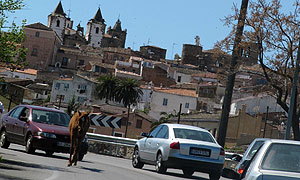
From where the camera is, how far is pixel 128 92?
114875mm

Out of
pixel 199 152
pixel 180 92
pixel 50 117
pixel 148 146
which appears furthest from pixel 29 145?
pixel 180 92

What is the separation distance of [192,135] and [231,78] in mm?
8584

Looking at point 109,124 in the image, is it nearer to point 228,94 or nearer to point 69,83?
point 228,94

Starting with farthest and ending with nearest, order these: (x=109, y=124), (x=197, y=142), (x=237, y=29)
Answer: (x=109, y=124), (x=237, y=29), (x=197, y=142)

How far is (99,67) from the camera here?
144 metres

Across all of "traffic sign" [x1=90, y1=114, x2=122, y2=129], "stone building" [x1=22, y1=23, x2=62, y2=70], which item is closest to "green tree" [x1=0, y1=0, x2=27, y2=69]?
"traffic sign" [x1=90, y1=114, x2=122, y2=129]

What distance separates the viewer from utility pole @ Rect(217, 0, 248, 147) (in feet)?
87.8

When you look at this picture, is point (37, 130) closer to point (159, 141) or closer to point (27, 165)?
point (159, 141)

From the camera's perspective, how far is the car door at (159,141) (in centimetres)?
1966

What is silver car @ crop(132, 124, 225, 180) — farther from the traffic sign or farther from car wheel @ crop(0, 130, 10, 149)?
the traffic sign

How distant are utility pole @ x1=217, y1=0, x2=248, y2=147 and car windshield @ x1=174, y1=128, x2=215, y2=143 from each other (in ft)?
23.4

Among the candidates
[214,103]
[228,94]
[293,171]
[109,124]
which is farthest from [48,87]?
[293,171]

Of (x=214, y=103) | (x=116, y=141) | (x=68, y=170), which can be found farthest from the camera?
(x=214, y=103)

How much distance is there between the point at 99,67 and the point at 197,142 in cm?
12572
